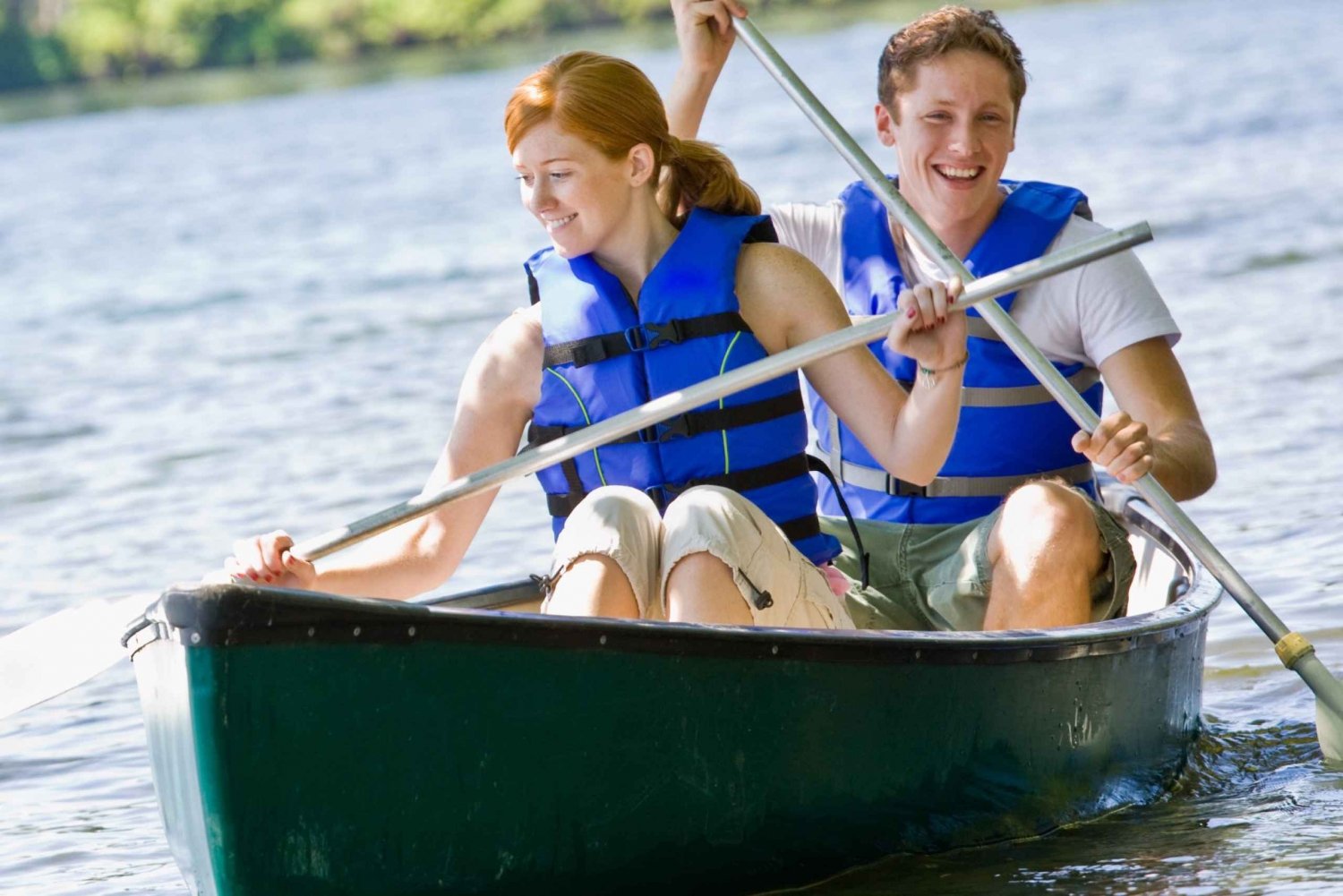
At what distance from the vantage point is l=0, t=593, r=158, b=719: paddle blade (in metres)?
2.83

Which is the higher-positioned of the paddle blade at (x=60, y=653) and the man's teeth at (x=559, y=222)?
the man's teeth at (x=559, y=222)

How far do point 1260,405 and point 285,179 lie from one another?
13.1 metres

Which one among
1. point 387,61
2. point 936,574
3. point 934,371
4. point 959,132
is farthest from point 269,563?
point 387,61

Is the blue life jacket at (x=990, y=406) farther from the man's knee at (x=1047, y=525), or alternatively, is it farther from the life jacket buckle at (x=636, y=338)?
the life jacket buckle at (x=636, y=338)

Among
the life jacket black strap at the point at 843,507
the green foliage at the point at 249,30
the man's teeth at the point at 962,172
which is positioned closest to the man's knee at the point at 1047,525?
the life jacket black strap at the point at 843,507

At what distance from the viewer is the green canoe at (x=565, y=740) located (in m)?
2.27

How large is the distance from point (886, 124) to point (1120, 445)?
33.3 inches

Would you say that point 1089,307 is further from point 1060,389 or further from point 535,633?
point 535,633

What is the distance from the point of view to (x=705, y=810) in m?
2.55

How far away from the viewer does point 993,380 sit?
10.6 ft

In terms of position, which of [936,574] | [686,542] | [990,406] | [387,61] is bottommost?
[936,574]

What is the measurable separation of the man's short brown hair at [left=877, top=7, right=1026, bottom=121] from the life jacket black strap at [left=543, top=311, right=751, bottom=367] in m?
0.68

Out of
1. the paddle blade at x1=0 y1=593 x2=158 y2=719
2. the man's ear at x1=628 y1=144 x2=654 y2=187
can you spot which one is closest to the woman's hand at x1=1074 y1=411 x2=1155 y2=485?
the man's ear at x1=628 y1=144 x2=654 y2=187

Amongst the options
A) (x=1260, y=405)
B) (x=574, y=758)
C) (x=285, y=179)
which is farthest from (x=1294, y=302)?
(x=285, y=179)
